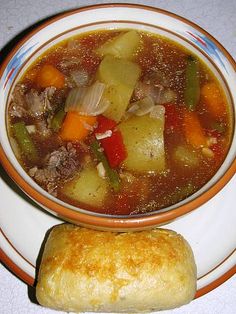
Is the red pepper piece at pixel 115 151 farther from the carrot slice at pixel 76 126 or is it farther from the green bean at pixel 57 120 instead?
the green bean at pixel 57 120

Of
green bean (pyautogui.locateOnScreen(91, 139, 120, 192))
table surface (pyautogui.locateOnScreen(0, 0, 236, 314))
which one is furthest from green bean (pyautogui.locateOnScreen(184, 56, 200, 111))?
table surface (pyautogui.locateOnScreen(0, 0, 236, 314))

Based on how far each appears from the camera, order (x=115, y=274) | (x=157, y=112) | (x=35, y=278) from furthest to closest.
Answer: (x=157, y=112), (x=35, y=278), (x=115, y=274)

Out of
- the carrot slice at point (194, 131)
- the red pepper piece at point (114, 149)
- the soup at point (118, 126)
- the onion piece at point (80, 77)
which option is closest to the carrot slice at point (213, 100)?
the soup at point (118, 126)

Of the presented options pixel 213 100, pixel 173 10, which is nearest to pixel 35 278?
pixel 213 100

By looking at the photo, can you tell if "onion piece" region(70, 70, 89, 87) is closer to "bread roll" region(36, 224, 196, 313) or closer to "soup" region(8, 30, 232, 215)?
"soup" region(8, 30, 232, 215)

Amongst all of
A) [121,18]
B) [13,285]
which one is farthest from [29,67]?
[13,285]

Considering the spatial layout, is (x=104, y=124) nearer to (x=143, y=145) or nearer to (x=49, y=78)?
(x=143, y=145)
